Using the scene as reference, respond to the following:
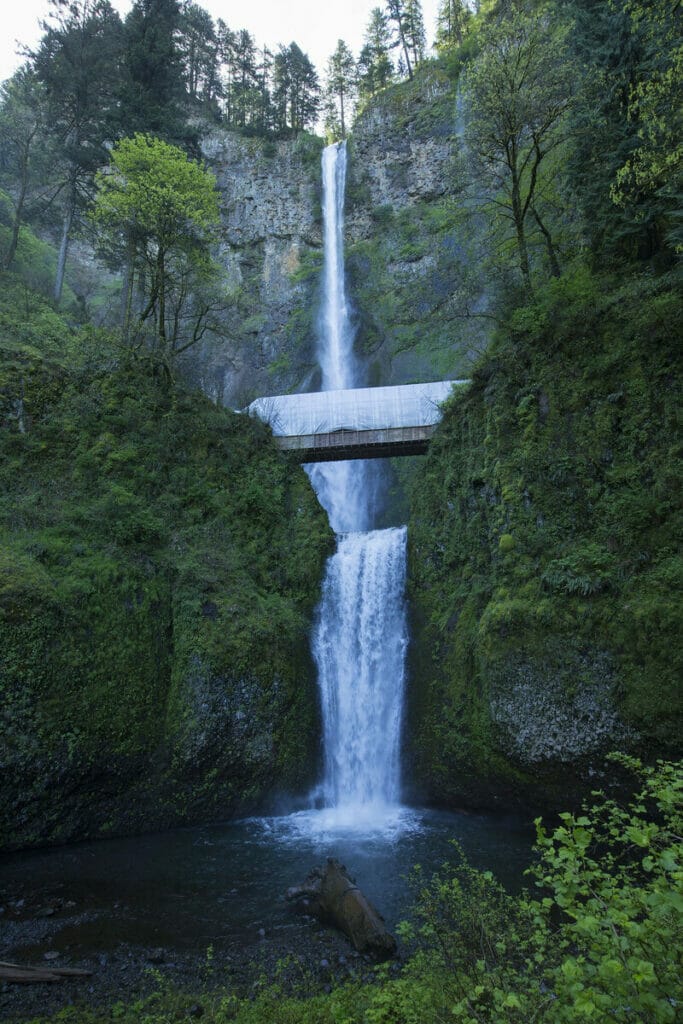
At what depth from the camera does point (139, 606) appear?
11.9 m

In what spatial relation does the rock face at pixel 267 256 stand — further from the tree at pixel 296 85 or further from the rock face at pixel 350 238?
the tree at pixel 296 85

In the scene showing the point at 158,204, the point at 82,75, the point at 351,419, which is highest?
the point at 82,75

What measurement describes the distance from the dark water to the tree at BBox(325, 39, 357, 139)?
56518mm

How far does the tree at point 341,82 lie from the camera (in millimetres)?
49938

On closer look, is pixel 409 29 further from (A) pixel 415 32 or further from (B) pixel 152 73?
(B) pixel 152 73

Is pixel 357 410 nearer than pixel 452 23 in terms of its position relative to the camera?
Yes

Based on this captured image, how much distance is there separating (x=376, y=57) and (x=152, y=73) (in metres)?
33.6

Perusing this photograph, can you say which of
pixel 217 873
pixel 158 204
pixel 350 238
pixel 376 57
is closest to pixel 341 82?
pixel 376 57

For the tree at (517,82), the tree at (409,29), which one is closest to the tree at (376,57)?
the tree at (409,29)

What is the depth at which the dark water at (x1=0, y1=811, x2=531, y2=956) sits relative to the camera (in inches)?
302

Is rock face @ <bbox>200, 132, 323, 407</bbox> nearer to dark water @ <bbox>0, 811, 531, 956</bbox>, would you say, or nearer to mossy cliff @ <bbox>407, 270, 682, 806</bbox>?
mossy cliff @ <bbox>407, 270, 682, 806</bbox>

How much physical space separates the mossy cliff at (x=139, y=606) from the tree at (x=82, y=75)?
31.5 feet

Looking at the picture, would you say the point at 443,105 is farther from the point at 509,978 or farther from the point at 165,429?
the point at 509,978

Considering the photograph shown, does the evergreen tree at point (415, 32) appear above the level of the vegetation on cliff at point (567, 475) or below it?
above
